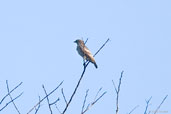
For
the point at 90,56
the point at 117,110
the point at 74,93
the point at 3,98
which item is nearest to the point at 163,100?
the point at 117,110

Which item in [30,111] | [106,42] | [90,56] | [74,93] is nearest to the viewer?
[30,111]

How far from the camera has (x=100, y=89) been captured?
5051mm

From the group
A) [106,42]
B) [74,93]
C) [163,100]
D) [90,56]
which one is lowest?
[163,100]

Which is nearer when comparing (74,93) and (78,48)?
(74,93)

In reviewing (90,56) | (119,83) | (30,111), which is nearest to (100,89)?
(119,83)

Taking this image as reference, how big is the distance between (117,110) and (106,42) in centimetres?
87

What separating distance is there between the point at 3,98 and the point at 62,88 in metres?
0.79

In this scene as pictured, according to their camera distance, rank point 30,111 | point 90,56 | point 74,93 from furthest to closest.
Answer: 1. point 90,56
2. point 74,93
3. point 30,111

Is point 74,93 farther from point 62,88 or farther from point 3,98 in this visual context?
point 3,98

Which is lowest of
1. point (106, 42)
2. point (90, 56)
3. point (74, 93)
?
point (74, 93)

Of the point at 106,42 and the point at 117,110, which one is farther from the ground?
the point at 106,42

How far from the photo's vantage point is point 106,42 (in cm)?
523

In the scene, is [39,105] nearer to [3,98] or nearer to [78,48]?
[3,98]

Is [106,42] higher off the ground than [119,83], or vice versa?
[106,42]
